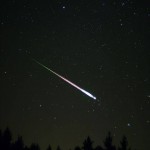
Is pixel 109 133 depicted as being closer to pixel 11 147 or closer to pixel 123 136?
pixel 123 136

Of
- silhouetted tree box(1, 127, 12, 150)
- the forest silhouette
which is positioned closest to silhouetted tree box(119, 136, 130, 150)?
the forest silhouette

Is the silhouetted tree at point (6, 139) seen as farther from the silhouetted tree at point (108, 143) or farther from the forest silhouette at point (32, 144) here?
the silhouetted tree at point (108, 143)

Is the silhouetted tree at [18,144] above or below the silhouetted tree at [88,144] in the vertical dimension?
above

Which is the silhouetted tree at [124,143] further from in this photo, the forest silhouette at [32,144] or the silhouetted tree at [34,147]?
the silhouetted tree at [34,147]

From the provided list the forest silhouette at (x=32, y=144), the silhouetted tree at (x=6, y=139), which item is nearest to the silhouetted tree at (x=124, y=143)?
the forest silhouette at (x=32, y=144)

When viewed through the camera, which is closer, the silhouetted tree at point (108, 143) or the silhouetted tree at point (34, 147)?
the silhouetted tree at point (108, 143)

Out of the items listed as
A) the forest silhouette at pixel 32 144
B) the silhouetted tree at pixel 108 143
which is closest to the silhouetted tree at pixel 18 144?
the forest silhouette at pixel 32 144

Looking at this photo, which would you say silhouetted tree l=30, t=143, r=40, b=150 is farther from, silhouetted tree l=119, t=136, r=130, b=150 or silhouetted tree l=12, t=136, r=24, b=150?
silhouetted tree l=119, t=136, r=130, b=150

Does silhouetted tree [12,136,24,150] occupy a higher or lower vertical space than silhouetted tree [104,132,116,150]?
higher

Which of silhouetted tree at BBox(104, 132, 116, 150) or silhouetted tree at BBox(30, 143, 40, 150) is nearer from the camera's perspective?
silhouetted tree at BBox(104, 132, 116, 150)

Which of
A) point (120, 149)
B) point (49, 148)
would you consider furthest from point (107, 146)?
point (49, 148)
